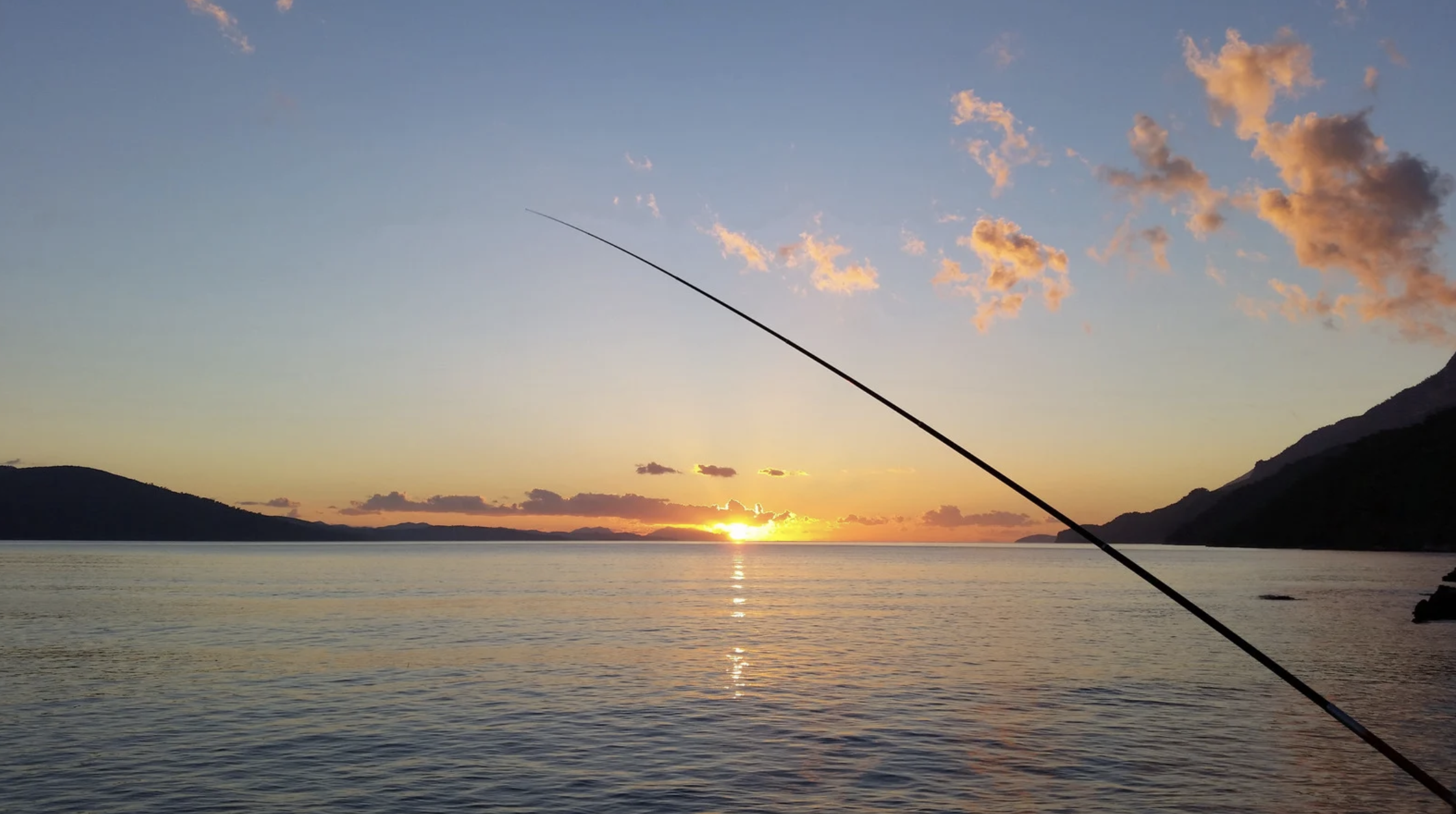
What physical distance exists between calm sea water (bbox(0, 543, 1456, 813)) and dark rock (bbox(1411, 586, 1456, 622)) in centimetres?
282

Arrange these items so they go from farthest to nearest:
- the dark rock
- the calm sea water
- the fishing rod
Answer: the dark rock
the calm sea water
the fishing rod

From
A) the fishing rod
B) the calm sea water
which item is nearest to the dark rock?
the calm sea water

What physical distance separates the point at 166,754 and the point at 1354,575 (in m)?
138

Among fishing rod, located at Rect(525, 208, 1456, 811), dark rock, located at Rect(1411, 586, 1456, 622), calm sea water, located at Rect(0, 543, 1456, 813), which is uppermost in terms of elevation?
fishing rod, located at Rect(525, 208, 1456, 811)

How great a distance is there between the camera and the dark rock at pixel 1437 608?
61.5m

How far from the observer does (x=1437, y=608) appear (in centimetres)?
6212

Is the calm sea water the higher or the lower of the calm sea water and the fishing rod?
the lower

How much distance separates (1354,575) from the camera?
12562 centimetres

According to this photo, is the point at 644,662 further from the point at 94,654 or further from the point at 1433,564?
the point at 1433,564

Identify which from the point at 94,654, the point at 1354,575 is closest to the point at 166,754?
the point at 94,654

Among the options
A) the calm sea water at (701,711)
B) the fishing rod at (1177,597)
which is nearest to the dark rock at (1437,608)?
the calm sea water at (701,711)

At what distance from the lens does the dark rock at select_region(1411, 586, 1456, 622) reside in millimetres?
61531

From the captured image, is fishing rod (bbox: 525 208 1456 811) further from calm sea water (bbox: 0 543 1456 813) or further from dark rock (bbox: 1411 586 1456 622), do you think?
dark rock (bbox: 1411 586 1456 622)

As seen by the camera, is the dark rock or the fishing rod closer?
the fishing rod
